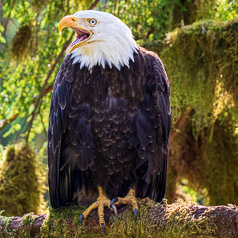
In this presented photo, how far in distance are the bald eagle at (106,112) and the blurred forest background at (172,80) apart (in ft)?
4.11

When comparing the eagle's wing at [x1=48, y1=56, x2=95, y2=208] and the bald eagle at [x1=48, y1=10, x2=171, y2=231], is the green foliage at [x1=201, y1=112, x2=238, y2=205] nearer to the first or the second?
the bald eagle at [x1=48, y1=10, x2=171, y2=231]

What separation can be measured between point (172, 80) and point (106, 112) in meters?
1.64

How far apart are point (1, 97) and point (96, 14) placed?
9.78ft

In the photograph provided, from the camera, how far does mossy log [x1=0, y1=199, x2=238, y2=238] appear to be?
2.90 meters

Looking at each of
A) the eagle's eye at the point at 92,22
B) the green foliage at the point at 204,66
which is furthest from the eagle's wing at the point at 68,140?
the green foliage at the point at 204,66

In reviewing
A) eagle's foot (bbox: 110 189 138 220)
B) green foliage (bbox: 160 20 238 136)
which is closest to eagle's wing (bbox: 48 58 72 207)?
eagle's foot (bbox: 110 189 138 220)

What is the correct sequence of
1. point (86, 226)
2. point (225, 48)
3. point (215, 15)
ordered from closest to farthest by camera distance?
point (86, 226)
point (225, 48)
point (215, 15)

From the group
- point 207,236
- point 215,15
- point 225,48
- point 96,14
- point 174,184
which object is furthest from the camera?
point 174,184

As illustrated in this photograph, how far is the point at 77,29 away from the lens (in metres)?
3.80

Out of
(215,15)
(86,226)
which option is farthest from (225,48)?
(86,226)

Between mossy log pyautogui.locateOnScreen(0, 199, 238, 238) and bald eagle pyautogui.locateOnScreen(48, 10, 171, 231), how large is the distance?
25 centimetres

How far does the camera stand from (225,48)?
195 inches

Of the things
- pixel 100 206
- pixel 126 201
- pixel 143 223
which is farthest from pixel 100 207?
pixel 143 223

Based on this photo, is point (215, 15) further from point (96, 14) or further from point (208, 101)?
point (96, 14)
